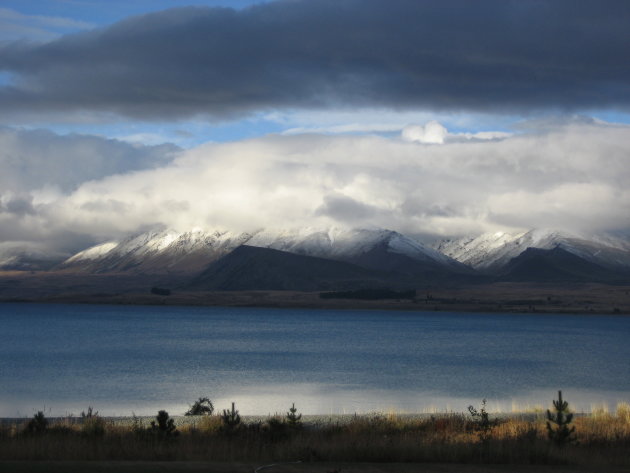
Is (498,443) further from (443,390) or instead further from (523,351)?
(523,351)

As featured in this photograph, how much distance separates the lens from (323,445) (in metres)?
29.0

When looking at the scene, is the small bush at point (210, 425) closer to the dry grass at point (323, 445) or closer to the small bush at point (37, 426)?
the dry grass at point (323, 445)

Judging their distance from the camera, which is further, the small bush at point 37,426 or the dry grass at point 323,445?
the small bush at point 37,426

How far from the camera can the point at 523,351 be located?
398ft

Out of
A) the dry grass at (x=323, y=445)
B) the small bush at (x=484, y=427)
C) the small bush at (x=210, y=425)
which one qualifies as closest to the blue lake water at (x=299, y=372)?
the small bush at (x=210, y=425)

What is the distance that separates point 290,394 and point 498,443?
3727cm

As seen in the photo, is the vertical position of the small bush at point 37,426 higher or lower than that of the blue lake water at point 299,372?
lower

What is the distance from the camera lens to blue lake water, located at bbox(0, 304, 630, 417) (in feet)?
199

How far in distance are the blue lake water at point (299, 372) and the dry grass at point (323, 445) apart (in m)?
21.4

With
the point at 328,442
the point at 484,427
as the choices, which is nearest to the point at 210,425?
the point at 328,442

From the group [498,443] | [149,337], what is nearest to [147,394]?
[498,443]

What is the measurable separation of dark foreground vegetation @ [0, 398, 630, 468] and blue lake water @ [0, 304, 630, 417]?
67.5ft

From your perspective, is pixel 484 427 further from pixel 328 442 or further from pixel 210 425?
pixel 210 425

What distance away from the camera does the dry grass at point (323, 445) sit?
1094 inches
